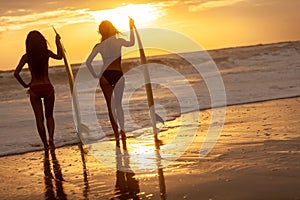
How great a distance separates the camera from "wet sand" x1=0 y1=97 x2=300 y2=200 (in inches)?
190

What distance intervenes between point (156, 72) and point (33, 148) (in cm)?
2625

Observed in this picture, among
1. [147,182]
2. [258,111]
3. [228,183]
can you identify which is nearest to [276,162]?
[228,183]

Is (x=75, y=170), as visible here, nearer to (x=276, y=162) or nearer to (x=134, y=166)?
(x=134, y=166)

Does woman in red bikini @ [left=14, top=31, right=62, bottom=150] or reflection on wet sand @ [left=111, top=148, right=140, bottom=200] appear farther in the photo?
woman in red bikini @ [left=14, top=31, right=62, bottom=150]

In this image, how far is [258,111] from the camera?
11492mm

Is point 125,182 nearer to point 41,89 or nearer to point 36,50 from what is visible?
point 41,89

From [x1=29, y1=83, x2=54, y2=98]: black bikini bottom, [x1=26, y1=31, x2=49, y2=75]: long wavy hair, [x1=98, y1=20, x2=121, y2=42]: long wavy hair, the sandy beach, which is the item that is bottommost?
the sandy beach

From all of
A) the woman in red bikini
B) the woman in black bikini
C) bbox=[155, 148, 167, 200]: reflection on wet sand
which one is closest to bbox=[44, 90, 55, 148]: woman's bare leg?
the woman in red bikini

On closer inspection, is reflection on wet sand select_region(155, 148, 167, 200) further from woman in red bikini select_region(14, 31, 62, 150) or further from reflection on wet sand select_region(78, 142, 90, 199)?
woman in red bikini select_region(14, 31, 62, 150)

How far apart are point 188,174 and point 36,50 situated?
378cm

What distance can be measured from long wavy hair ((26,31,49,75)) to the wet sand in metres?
1.40

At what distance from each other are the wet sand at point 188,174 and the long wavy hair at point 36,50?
140 centimetres

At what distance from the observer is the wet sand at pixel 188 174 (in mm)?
4820

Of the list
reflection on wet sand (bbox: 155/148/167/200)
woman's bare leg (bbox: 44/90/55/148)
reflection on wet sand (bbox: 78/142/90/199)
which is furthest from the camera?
woman's bare leg (bbox: 44/90/55/148)
